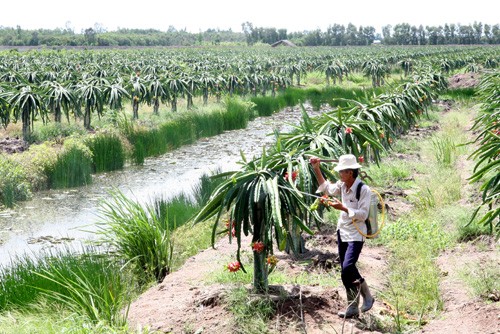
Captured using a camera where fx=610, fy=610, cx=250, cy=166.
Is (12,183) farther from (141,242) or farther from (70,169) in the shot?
(141,242)

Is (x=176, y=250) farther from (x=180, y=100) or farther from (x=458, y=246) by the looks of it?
(x=180, y=100)

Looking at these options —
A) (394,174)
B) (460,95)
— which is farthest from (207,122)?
(460,95)

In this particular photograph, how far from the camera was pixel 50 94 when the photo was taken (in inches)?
747

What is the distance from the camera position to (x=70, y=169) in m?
14.3

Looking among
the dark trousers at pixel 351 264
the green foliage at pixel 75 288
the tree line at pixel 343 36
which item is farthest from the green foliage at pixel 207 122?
the tree line at pixel 343 36

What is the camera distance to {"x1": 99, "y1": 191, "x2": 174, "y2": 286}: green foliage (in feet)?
24.6

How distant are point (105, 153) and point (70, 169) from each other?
4.94ft

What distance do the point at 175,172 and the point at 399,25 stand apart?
134098 mm

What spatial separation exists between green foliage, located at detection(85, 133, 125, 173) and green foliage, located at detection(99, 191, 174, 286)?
8.07m

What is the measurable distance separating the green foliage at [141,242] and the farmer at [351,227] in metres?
2.61

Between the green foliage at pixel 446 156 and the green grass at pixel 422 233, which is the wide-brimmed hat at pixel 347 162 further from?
the green foliage at pixel 446 156

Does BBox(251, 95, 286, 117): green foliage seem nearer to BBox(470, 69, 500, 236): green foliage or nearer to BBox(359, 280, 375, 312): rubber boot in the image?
BBox(470, 69, 500, 236): green foliage

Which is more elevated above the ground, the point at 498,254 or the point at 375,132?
the point at 375,132

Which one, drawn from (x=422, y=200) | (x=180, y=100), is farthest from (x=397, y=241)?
(x=180, y=100)
